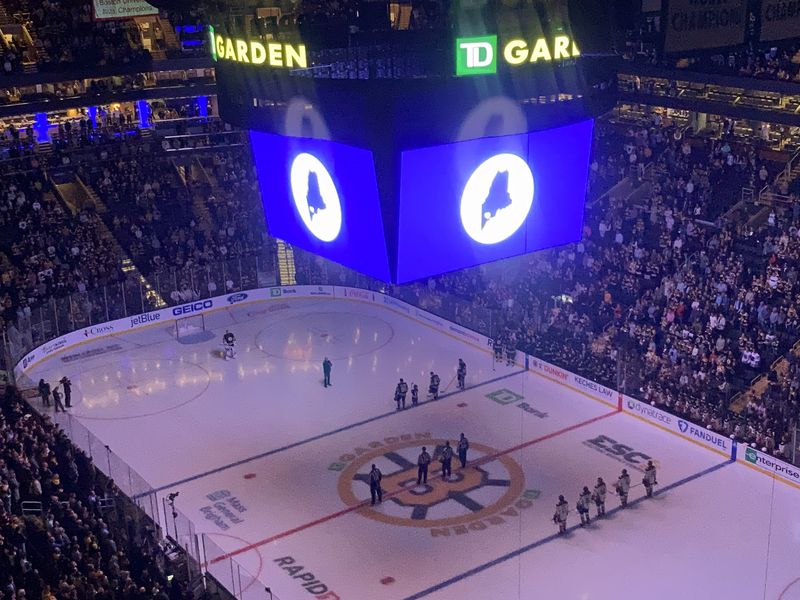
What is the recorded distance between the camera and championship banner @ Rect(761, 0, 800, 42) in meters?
15.2

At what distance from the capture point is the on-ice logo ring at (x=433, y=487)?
24.6m

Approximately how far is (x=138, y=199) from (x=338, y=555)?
23286 millimetres

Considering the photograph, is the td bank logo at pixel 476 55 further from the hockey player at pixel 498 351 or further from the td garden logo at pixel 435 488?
the hockey player at pixel 498 351

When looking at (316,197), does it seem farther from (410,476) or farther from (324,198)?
(410,476)

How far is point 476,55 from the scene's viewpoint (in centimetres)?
1388

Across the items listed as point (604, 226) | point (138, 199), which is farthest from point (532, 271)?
point (138, 199)

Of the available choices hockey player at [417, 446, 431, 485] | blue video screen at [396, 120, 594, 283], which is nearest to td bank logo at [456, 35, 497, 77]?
blue video screen at [396, 120, 594, 283]

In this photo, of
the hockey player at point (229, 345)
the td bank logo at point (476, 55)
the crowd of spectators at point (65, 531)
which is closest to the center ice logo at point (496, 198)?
the td bank logo at point (476, 55)

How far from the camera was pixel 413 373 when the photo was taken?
110 feet

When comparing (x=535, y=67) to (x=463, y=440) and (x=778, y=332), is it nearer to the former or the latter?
(x=463, y=440)

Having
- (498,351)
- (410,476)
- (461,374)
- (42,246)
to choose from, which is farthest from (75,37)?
(410,476)

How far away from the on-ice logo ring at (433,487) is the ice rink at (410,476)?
2.1 inches

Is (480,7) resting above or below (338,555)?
above

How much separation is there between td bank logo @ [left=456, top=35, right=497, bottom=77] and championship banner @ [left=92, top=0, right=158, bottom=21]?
28854 mm
